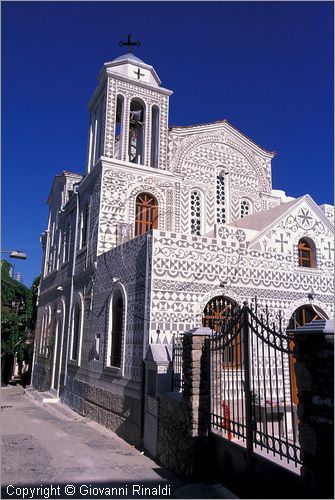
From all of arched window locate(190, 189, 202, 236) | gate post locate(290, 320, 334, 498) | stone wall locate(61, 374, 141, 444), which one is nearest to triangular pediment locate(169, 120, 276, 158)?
arched window locate(190, 189, 202, 236)

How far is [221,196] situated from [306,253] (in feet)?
15.3

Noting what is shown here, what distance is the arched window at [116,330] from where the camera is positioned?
11078 millimetres

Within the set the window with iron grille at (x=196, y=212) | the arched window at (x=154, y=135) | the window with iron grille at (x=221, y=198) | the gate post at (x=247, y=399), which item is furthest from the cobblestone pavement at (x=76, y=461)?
the arched window at (x=154, y=135)

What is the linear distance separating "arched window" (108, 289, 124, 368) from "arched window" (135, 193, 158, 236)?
102 inches

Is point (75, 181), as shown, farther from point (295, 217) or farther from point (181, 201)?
point (295, 217)

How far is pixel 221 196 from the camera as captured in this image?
1569 centimetres

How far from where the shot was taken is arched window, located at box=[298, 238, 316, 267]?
12.0 metres

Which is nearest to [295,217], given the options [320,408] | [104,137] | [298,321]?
[298,321]

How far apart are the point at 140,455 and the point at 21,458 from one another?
2.41 metres

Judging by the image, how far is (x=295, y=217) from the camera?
12.0 meters

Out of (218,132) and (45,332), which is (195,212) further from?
(45,332)

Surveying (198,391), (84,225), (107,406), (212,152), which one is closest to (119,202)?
(84,225)

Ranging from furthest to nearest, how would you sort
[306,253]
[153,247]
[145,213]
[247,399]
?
[145,213], [306,253], [153,247], [247,399]

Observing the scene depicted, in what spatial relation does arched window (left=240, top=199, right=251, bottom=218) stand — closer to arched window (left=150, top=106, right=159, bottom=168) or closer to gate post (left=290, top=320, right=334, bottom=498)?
arched window (left=150, top=106, right=159, bottom=168)
